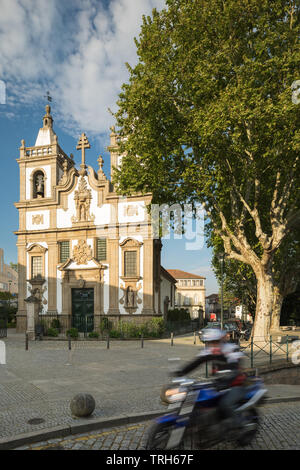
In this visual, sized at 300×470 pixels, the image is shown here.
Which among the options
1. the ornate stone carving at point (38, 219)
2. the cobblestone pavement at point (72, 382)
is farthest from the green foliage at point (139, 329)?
the ornate stone carving at point (38, 219)

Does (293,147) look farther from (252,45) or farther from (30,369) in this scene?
(30,369)

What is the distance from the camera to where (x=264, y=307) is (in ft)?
57.3

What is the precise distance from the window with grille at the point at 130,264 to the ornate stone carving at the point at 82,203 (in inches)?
176

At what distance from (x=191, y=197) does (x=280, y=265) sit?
12.6 m

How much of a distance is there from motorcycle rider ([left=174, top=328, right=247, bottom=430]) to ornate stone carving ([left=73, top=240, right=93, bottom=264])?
2337 cm

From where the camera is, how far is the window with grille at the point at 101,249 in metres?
28.0

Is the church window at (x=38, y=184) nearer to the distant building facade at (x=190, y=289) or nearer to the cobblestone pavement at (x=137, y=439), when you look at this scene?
the cobblestone pavement at (x=137, y=439)

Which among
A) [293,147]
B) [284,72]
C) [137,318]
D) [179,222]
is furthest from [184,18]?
[137,318]

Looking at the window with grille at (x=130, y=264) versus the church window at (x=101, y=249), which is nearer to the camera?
the window with grille at (x=130, y=264)

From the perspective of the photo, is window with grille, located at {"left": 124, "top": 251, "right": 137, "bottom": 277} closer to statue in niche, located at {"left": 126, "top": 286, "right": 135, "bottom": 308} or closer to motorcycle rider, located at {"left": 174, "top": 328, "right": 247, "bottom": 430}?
statue in niche, located at {"left": 126, "top": 286, "right": 135, "bottom": 308}

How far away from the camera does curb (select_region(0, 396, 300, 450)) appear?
5.66 meters

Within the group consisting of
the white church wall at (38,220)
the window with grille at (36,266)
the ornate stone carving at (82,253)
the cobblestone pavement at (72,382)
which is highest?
the white church wall at (38,220)

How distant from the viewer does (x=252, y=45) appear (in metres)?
17.0

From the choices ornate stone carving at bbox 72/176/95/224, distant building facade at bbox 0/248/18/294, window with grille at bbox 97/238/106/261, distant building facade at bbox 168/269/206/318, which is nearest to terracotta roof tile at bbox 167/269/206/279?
distant building facade at bbox 168/269/206/318
